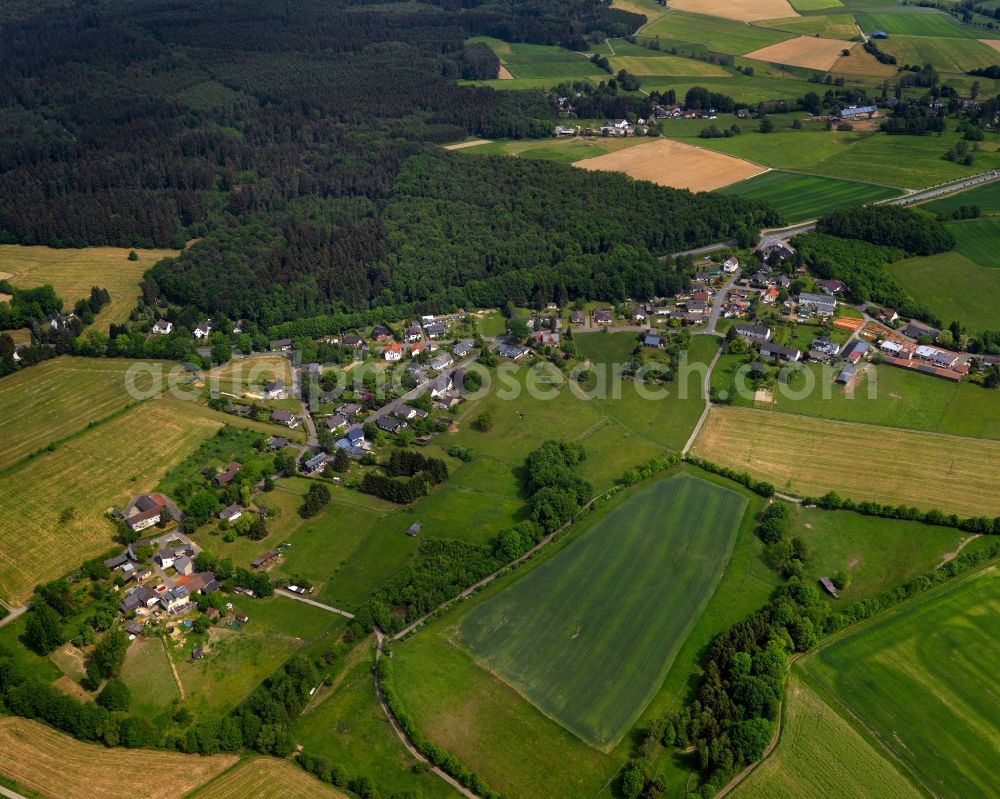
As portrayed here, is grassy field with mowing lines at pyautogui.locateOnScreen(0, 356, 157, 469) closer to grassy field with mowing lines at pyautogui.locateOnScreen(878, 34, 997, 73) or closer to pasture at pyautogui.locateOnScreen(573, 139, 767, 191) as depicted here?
pasture at pyautogui.locateOnScreen(573, 139, 767, 191)

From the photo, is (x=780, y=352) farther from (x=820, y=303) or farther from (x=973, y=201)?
(x=973, y=201)

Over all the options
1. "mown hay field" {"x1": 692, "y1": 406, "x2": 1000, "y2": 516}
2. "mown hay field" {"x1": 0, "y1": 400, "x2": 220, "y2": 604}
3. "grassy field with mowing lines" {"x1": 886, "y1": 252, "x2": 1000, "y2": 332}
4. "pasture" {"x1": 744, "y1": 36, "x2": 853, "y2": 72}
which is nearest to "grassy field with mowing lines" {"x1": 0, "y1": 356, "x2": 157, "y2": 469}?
"mown hay field" {"x1": 0, "y1": 400, "x2": 220, "y2": 604}

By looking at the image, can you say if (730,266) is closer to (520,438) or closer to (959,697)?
(520,438)

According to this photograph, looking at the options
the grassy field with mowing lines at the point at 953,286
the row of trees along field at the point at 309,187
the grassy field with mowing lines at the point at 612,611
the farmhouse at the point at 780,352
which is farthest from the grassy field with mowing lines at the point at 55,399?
the grassy field with mowing lines at the point at 953,286

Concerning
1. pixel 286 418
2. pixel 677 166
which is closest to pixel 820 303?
pixel 677 166

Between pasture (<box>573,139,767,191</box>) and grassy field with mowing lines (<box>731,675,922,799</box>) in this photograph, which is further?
pasture (<box>573,139,767,191</box>)

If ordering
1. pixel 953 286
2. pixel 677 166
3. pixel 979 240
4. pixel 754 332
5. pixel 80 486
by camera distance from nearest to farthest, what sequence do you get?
1. pixel 80 486
2. pixel 754 332
3. pixel 953 286
4. pixel 979 240
5. pixel 677 166

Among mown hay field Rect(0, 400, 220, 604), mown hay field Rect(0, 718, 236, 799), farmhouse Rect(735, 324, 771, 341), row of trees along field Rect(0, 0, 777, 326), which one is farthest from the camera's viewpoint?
row of trees along field Rect(0, 0, 777, 326)
